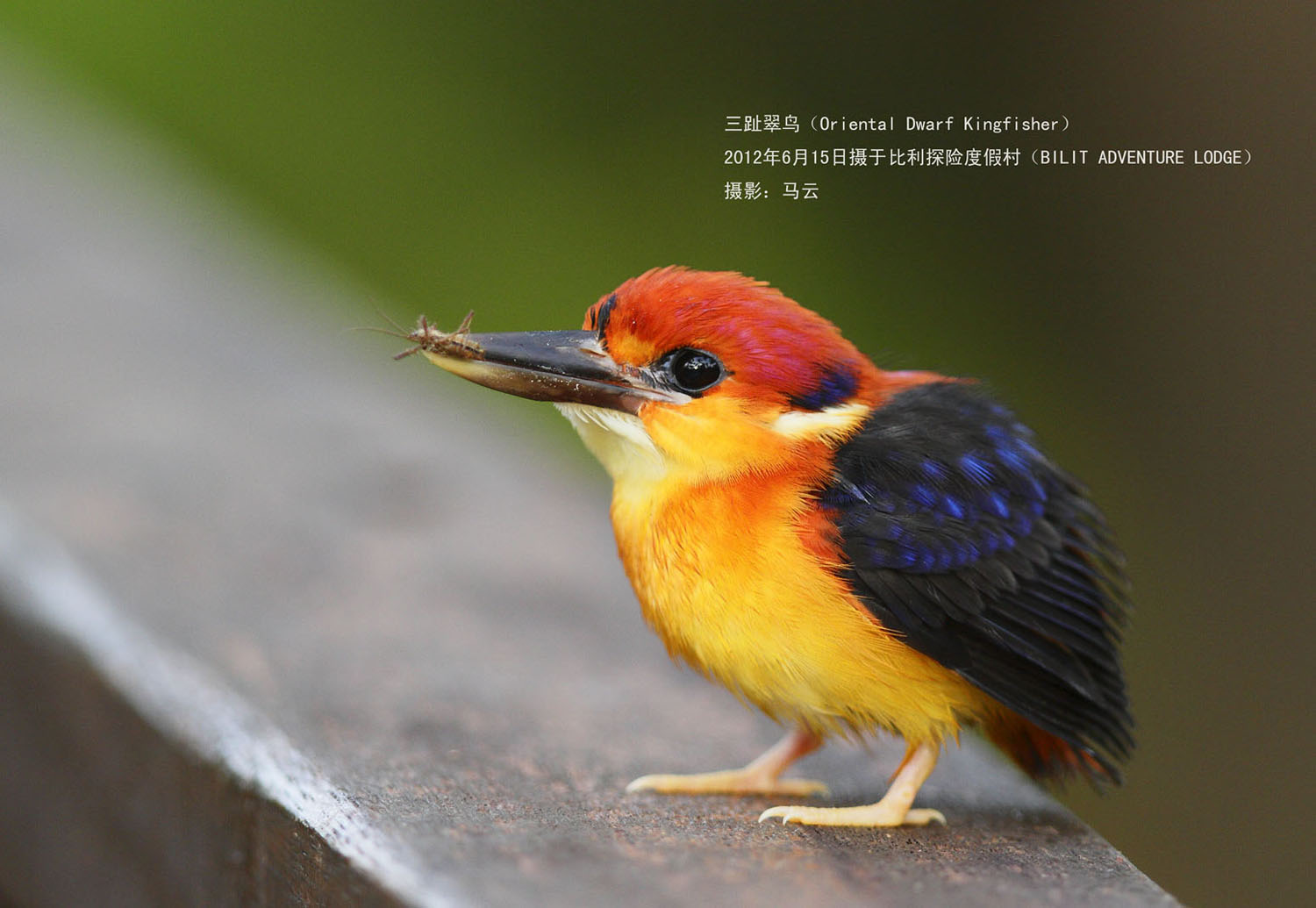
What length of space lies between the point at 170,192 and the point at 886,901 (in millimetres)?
5800

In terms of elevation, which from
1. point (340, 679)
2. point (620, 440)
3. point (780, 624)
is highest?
point (620, 440)

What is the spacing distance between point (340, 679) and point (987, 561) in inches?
52.7

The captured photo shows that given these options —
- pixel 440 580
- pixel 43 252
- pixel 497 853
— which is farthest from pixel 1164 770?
pixel 43 252

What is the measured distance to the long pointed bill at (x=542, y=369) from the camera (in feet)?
7.51

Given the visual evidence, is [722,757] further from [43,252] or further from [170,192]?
[170,192]

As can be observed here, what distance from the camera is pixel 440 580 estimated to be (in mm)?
3420

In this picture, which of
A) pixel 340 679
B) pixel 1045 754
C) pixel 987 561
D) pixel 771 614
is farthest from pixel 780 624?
pixel 340 679

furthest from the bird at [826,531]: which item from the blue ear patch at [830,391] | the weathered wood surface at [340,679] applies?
the weathered wood surface at [340,679]

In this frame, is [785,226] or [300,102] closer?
[785,226]

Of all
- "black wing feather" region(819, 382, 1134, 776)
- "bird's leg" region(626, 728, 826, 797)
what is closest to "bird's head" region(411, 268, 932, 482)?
"black wing feather" region(819, 382, 1134, 776)

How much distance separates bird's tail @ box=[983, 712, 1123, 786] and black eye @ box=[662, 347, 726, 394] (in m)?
0.79

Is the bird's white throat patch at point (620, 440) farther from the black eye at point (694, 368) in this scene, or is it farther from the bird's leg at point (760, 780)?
Answer: the bird's leg at point (760, 780)

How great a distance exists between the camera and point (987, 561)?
2.16m

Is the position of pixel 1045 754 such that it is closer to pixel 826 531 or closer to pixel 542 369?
pixel 826 531
